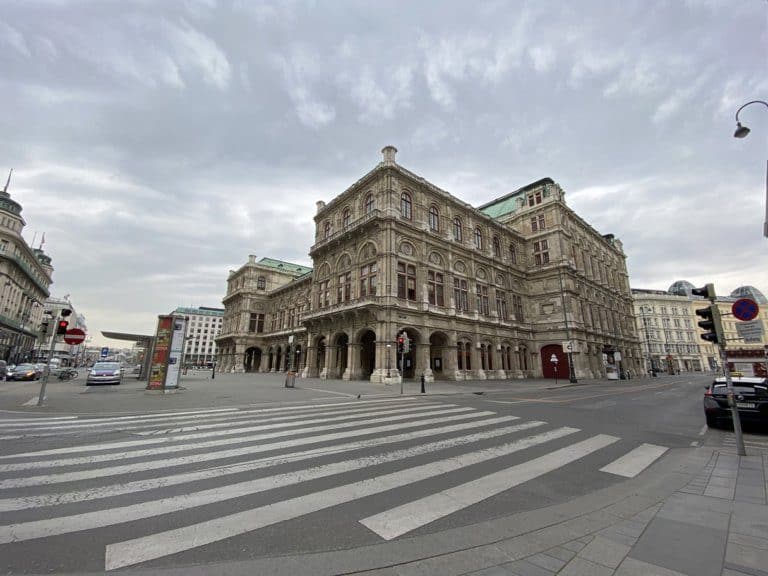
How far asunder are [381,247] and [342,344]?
11018 mm

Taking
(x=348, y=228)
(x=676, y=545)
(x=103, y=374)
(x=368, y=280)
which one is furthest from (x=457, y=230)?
(x=676, y=545)

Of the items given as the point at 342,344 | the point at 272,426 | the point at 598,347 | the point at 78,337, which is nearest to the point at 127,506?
the point at 272,426

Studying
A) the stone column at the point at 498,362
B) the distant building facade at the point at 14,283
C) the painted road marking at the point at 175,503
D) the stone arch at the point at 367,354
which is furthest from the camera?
the distant building facade at the point at 14,283

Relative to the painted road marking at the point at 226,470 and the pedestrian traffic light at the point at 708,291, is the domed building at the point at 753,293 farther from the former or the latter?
the painted road marking at the point at 226,470

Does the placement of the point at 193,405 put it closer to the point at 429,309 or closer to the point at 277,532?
the point at 277,532

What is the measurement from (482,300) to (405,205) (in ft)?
43.3

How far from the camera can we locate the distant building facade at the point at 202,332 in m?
129

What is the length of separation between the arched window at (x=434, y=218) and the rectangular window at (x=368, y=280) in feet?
26.0

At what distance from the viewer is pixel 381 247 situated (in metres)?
28.1

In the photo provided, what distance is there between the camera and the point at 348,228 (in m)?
31.5

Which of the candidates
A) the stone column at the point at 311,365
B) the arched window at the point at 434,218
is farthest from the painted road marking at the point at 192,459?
the stone column at the point at 311,365

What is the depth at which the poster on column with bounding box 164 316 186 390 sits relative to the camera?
16.6 meters

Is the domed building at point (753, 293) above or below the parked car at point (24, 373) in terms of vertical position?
above

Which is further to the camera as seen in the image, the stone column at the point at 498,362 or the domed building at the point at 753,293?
the domed building at the point at 753,293
